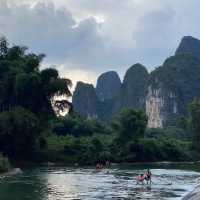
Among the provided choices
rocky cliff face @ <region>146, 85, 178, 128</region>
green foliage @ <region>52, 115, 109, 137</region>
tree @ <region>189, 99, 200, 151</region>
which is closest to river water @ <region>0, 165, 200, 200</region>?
tree @ <region>189, 99, 200, 151</region>

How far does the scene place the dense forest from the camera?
69062 mm

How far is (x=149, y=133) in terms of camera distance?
128m

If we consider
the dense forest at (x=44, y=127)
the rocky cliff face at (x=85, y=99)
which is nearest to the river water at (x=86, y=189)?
the dense forest at (x=44, y=127)

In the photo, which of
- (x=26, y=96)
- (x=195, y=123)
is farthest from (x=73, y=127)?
(x=26, y=96)

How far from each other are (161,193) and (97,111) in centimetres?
14801

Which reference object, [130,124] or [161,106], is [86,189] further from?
[161,106]

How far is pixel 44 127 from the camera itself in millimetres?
74750

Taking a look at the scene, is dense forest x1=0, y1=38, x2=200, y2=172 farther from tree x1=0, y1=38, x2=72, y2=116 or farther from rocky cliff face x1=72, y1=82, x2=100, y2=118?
rocky cliff face x1=72, y1=82, x2=100, y2=118

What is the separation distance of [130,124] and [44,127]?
20693 mm

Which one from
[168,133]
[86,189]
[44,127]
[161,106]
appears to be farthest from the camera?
[161,106]

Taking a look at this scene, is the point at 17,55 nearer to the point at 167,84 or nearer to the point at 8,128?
the point at 8,128

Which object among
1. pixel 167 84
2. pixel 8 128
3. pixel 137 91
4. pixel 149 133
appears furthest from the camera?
pixel 137 91

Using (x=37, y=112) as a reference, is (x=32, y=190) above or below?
below

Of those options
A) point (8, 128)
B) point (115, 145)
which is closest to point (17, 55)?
point (8, 128)
